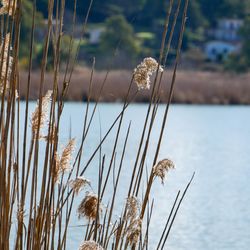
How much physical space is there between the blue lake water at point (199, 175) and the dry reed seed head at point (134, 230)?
1.15ft

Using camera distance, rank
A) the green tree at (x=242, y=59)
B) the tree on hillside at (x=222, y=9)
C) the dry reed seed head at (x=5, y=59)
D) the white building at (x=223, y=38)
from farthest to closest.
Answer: the white building at (x=223, y=38) < the tree on hillside at (x=222, y=9) < the green tree at (x=242, y=59) < the dry reed seed head at (x=5, y=59)

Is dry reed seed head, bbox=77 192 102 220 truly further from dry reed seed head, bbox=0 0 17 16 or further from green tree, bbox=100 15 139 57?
green tree, bbox=100 15 139 57

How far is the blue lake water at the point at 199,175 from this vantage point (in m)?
6.12

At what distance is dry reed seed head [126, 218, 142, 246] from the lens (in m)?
2.39

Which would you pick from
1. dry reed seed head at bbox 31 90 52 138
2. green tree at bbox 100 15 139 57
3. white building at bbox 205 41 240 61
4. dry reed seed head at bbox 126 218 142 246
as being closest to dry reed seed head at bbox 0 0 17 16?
dry reed seed head at bbox 31 90 52 138

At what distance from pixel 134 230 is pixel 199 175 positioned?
7.69 m

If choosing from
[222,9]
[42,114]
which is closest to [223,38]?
[222,9]

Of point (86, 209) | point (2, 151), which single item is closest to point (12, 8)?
point (2, 151)

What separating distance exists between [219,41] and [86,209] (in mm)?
38711

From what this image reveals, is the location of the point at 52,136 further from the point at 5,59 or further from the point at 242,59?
the point at 242,59

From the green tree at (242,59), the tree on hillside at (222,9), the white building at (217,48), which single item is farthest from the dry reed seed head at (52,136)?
the white building at (217,48)

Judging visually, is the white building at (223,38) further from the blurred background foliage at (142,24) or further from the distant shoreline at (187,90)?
the distant shoreline at (187,90)

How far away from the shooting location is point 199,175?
10086 millimetres

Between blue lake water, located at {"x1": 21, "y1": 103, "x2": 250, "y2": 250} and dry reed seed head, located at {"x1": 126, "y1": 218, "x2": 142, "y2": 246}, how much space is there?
352 millimetres
